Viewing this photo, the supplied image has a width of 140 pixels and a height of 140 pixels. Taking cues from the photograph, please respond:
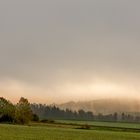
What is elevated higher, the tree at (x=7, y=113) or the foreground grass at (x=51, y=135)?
the tree at (x=7, y=113)

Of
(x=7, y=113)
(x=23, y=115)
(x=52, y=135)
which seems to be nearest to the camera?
(x=52, y=135)

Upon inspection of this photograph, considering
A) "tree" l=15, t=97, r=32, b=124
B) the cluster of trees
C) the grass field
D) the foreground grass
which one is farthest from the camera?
the cluster of trees

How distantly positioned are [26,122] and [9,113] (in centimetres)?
1006

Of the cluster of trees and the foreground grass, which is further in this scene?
the cluster of trees

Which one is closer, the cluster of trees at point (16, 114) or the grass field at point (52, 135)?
the grass field at point (52, 135)

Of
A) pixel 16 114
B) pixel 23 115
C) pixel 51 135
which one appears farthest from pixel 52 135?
pixel 23 115

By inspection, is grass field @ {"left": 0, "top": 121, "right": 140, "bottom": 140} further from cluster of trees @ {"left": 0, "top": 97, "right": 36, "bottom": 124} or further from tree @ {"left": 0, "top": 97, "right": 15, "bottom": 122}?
tree @ {"left": 0, "top": 97, "right": 15, "bottom": 122}

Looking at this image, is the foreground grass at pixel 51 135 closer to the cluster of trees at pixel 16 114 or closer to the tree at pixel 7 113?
the cluster of trees at pixel 16 114

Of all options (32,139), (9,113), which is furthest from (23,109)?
(32,139)

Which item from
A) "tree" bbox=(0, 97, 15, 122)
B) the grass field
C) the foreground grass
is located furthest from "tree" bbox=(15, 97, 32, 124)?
the foreground grass

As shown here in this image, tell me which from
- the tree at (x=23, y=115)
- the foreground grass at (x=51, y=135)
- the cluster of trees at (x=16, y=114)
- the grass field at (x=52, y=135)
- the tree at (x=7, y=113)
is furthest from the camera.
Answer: the tree at (x=7, y=113)

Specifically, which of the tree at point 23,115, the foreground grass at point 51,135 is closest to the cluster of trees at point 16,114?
the tree at point 23,115

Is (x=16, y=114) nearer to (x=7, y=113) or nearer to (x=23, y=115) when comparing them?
(x=23, y=115)

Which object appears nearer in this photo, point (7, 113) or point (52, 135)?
point (52, 135)
